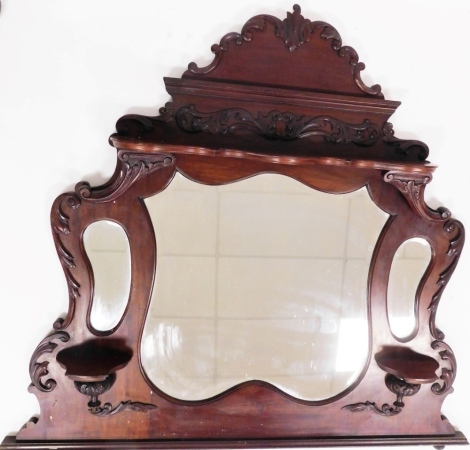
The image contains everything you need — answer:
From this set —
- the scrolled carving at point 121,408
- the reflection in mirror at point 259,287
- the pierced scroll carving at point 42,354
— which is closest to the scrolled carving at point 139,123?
the reflection in mirror at point 259,287

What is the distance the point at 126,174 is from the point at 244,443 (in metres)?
0.59

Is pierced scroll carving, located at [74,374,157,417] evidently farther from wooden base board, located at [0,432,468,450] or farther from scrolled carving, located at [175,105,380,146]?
scrolled carving, located at [175,105,380,146]

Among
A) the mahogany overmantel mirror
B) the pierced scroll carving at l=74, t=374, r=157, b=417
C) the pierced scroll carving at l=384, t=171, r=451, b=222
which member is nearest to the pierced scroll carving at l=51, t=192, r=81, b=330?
the mahogany overmantel mirror

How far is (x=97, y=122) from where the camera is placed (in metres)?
0.67

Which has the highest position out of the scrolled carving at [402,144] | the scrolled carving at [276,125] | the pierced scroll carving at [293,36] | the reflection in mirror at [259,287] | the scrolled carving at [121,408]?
the pierced scroll carving at [293,36]

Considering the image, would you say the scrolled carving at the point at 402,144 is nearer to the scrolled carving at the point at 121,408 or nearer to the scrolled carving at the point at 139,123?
the scrolled carving at the point at 139,123

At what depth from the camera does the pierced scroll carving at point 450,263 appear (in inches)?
29.6

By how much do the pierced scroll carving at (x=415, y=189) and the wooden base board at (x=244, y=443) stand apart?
483 mm

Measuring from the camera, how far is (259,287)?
29.2 inches

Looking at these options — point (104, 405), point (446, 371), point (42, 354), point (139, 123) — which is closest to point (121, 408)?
point (104, 405)

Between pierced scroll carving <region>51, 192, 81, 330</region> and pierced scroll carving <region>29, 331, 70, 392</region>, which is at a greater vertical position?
pierced scroll carving <region>51, 192, 81, 330</region>

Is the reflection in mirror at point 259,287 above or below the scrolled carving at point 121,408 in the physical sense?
above

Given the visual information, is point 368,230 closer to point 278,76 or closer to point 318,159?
point 318,159

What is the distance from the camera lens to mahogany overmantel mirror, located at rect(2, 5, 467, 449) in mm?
671
